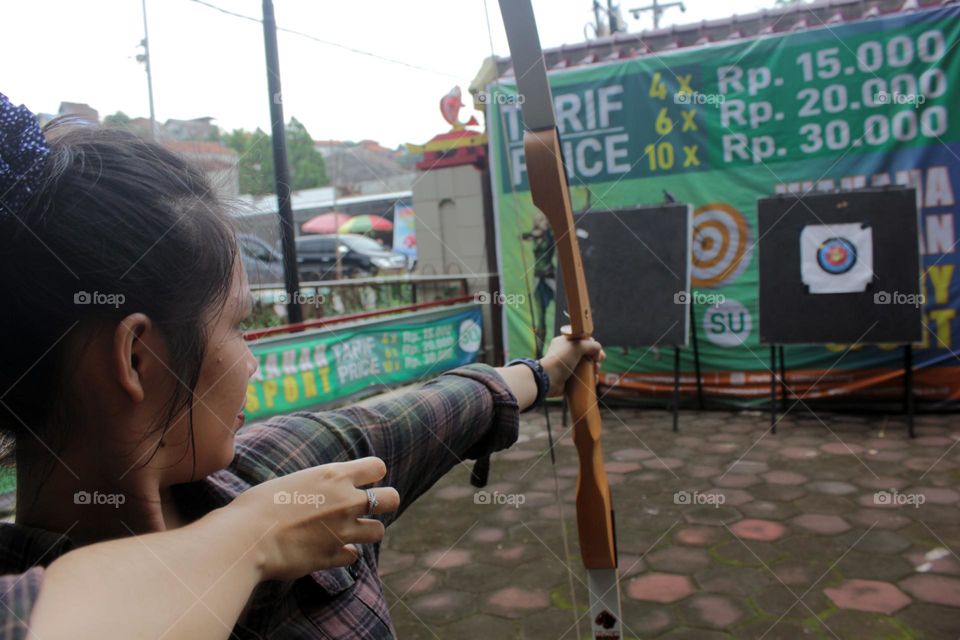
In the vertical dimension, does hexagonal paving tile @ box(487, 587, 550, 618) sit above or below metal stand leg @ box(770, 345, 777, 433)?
below

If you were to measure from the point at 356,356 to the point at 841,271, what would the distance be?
2.85 metres

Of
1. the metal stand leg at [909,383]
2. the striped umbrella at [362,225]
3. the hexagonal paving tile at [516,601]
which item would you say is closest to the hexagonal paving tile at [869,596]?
the hexagonal paving tile at [516,601]

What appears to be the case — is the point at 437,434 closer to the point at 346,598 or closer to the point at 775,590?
the point at 346,598

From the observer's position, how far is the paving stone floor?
2129 mm

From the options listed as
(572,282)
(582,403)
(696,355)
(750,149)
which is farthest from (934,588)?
(750,149)

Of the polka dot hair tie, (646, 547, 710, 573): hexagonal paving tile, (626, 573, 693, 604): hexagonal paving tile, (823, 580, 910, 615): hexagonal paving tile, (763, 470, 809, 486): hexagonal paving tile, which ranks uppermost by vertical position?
the polka dot hair tie

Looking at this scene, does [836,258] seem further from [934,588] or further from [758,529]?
[934,588]

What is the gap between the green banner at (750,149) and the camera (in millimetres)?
4031

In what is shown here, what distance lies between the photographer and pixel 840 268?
160 inches

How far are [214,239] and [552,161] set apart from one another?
27.2 inches

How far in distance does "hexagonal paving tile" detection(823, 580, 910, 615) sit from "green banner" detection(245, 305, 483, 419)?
7.76 feet

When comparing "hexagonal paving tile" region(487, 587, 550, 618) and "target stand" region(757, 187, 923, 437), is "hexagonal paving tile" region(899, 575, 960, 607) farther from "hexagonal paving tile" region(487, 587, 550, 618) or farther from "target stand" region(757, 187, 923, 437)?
"target stand" region(757, 187, 923, 437)

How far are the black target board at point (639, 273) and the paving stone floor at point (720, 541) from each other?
70 cm

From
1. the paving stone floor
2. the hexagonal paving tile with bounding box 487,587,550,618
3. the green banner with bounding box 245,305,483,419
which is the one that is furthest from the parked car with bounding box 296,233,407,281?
the hexagonal paving tile with bounding box 487,587,550,618
